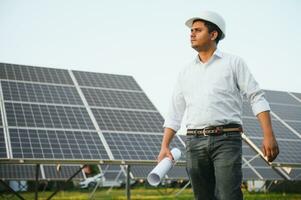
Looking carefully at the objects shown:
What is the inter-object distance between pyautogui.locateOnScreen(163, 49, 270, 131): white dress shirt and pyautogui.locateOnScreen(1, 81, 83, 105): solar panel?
8262mm

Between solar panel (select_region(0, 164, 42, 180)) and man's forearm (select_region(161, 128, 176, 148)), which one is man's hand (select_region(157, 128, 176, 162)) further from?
solar panel (select_region(0, 164, 42, 180))

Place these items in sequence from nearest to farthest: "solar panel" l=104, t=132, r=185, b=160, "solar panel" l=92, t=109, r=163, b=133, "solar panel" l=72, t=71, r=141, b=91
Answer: "solar panel" l=104, t=132, r=185, b=160
"solar panel" l=92, t=109, r=163, b=133
"solar panel" l=72, t=71, r=141, b=91

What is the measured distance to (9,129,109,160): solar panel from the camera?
9.53 m

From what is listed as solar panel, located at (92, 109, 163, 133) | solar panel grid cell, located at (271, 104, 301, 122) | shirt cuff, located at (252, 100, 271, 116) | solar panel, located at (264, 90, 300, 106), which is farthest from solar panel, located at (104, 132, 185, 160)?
shirt cuff, located at (252, 100, 271, 116)

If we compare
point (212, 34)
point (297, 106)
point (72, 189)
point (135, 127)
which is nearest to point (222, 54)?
point (212, 34)

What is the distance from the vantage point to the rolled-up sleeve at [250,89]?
362 cm

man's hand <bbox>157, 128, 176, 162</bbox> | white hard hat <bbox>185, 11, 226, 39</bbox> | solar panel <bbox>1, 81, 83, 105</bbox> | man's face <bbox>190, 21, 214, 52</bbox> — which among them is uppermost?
white hard hat <bbox>185, 11, 226, 39</bbox>

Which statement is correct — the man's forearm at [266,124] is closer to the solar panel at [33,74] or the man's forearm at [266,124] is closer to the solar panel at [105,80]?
the solar panel at [33,74]

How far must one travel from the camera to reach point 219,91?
379 cm

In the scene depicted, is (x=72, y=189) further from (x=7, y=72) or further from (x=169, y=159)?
(x=169, y=159)

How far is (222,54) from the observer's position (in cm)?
395

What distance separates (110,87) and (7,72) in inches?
110

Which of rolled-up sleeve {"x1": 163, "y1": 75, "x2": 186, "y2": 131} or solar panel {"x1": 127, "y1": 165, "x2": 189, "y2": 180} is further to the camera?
solar panel {"x1": 127, "y1": 165, "x2": 189, "y2": 180}

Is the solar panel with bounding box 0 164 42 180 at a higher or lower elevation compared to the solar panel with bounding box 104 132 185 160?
lower
